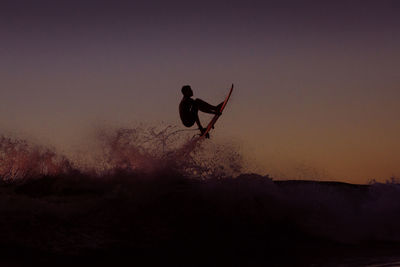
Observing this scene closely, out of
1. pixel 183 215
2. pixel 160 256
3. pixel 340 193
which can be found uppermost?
pixel 340 193

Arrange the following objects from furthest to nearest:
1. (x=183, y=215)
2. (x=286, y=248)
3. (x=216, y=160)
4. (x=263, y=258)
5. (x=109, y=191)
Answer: (x=216, y=160) < (x=109, y=191) < (x=183, y=215) < (x=286, y=248) < (x=263, y=258)

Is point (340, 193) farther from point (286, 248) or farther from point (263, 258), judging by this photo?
point (263, 258)

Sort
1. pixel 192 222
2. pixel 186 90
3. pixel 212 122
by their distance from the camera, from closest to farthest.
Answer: pixel 192 222 < pixel 186 90 < pixel 212 122

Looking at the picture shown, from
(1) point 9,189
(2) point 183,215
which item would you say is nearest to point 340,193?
(2) point 183,215

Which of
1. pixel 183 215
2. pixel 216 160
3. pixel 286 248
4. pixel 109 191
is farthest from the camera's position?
pixel 216 160

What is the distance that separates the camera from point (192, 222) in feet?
27.7

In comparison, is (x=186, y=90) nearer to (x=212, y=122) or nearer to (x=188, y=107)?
(x=188, y=107)

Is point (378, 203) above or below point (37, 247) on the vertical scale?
above

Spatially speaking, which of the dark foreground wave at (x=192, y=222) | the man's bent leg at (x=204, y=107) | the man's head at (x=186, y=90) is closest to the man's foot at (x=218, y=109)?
the man's bent leg at (x=204, y=107)

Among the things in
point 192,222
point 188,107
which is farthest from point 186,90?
point 192,222

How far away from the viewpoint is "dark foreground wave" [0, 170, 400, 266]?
6738 mm

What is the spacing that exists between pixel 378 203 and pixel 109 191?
5.44 m

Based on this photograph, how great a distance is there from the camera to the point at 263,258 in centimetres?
671

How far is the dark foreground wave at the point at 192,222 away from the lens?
674 cm
